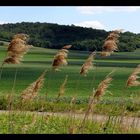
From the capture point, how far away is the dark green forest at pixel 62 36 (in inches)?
2680

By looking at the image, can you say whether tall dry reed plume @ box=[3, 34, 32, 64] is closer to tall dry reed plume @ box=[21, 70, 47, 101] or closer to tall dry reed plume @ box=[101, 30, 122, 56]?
tall dry reed plume @ box=[21, 70, 47, 101]

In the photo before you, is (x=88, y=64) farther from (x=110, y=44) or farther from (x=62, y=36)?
(x=62, y=36)

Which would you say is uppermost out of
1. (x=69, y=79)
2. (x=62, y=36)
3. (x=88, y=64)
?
(x=62, y=36)

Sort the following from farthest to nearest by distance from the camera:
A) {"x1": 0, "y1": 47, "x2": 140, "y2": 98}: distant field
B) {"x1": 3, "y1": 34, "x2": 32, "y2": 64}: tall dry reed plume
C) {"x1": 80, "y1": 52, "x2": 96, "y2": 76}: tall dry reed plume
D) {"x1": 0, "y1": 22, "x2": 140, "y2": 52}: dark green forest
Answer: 1. {"x1": 0, "y1": 22, "x2": 140, "y2": 52}: dark green forest
2. {"x1": 0, "y1": 47, "x2": 140, "y2": 98}: distant field
3. {"x1": 80, "y1": 52, "x2": 96, "y2": 76}: tall dry reed plume
4. {"x1": 3, "y1": 34, "x2": 32, "y2": 64}: tall dry reed plume

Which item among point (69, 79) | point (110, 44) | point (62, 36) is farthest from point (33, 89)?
point (62, 36)

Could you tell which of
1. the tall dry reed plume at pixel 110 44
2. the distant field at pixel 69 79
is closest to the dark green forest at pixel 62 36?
the distant field at pixel 69 79

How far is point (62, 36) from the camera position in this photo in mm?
87438

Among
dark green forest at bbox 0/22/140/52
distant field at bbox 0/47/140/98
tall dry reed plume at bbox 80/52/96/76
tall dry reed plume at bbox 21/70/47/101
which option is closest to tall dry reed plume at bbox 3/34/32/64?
distant field at bbox 0/47/140/98

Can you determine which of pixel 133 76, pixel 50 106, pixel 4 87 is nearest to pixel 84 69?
pixel 133 76

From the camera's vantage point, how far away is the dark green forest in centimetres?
6806

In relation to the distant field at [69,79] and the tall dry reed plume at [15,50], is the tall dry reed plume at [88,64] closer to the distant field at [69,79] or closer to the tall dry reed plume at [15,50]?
the distant field at [69,79]
